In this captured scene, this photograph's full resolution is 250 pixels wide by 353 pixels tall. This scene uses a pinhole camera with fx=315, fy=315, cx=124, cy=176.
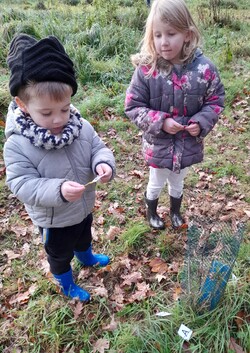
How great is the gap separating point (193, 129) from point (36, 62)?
49.5 inches

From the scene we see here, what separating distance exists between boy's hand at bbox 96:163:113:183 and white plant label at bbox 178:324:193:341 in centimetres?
118

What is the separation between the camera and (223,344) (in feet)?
6.91

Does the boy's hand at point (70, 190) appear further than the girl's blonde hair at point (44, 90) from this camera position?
Yes

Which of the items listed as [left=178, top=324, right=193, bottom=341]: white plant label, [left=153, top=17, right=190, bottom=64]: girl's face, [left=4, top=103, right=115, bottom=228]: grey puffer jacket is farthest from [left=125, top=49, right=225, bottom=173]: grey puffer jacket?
[left=178, top=324, right=193, bottom=341]: white plant label

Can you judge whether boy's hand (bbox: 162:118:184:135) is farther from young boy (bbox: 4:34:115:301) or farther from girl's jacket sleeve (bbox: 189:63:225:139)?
young boy (bbox: 4:34:115:301)

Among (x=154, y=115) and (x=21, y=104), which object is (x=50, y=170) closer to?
(x=21, y=104)

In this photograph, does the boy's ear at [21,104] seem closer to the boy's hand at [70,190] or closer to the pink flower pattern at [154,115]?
the boy's hand at [70,190]

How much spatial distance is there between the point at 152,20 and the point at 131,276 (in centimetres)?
204

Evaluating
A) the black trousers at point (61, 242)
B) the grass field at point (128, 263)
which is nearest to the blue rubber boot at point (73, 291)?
the grass field at point (128, 263)

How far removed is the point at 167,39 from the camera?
7.03ft

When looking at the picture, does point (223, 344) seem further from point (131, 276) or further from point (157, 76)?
point (157, 76)

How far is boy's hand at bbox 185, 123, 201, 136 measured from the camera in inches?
91.9

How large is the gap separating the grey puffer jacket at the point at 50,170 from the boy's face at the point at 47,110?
109 millimetres

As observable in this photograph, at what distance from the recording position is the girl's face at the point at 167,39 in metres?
2.13
